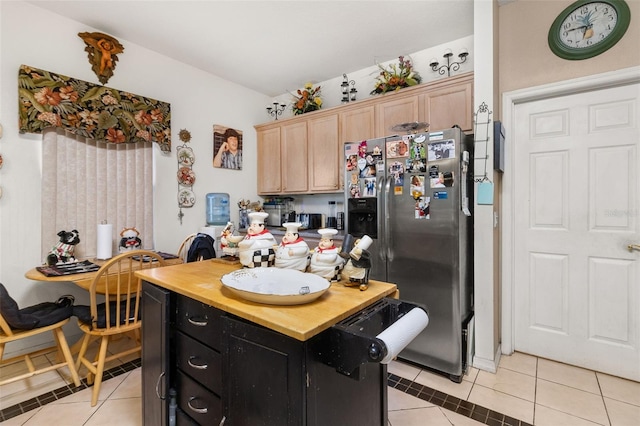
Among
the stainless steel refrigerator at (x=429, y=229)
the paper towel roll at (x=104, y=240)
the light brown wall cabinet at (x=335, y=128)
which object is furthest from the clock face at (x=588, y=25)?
the paper towel roll at (x=104, y=240)

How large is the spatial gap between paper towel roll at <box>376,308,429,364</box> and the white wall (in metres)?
3.04

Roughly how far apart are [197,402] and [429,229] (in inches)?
69.0

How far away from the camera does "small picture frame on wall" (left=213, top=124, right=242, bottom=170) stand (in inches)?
150

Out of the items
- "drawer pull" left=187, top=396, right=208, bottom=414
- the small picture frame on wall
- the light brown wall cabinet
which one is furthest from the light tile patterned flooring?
the small picture frame on wall

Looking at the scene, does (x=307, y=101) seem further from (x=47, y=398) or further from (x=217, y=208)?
(x=47, y=398)

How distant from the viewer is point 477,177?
226cm

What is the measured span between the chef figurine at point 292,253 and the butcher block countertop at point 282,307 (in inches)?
7.1

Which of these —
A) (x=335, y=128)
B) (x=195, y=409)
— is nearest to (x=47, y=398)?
(x=195, y=409)

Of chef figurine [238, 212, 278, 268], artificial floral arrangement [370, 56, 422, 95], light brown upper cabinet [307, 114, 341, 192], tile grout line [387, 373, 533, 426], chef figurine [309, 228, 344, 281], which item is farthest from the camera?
light brown upper cabinet [307, 114, 341, 192]

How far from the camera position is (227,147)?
12.9 ft

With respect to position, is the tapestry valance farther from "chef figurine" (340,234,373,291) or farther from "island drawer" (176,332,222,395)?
"chef figurine" (340,234,373,291)

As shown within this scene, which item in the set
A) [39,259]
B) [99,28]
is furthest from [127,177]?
[99,28]

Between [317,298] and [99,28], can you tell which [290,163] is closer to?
[99,28]

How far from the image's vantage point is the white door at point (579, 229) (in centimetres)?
213
